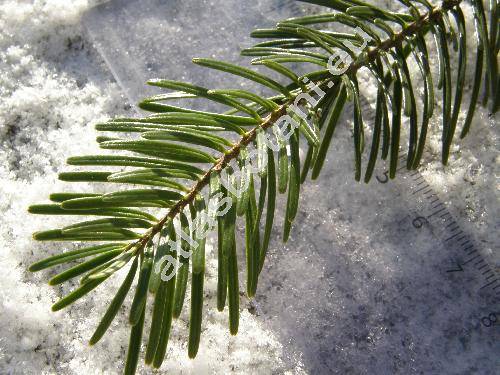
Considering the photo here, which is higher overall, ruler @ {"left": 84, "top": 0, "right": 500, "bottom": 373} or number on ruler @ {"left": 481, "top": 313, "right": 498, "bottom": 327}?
ruler @ {"left": 84, "top": 0, "right": 500, "bottom": 373}

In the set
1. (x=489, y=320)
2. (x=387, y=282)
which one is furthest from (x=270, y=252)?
(x=489, y=320)

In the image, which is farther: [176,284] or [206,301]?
[206,301]

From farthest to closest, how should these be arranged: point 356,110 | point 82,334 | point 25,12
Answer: point 25,12 → point 82,334 → point 356,110

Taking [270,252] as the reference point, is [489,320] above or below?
below

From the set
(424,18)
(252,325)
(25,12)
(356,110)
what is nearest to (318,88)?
(356,110)

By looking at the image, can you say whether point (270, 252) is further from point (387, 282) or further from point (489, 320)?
point (489, 320)

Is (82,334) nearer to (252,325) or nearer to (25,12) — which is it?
(252,325)

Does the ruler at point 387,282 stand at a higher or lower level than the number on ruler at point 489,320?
higher

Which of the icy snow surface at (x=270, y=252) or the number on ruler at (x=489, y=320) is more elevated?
the icy snow surface at (x=270, y=252)
